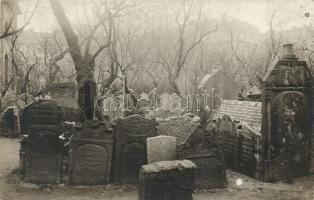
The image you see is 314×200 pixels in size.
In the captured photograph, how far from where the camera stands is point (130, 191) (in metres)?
8.88

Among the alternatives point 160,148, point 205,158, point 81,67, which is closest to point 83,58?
point 81,67

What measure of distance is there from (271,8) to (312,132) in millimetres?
13554

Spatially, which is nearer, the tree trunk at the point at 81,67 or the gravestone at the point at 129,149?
the gravestone at the point at 129,149

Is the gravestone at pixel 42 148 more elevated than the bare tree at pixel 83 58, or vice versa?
the bare tree at pixel 83 58

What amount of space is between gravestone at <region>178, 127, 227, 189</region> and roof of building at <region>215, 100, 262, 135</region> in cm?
163

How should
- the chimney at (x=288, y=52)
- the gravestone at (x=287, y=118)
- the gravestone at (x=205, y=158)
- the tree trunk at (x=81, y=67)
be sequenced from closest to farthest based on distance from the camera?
the gravestone at (x=205, y=158) → the gravestone at (x=287, y=118) → the chimney at (x=288, y=52) → the tree trunk at (x=81, y=67)

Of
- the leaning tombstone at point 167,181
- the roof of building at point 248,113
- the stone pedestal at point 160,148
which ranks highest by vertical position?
the roof of building at point 248,113

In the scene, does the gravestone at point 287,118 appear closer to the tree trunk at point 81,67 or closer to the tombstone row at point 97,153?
the tombstone row at point 97,153

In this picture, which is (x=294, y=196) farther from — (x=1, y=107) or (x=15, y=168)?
(x=1, y=107)

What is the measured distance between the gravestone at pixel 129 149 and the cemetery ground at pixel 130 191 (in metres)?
0.38

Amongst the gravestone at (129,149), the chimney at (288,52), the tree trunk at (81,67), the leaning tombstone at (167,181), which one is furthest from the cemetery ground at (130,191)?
the tree trunk at (81,67)

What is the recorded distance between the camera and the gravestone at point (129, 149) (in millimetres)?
9428

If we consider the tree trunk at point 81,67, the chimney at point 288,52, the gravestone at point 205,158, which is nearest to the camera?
the gravestone at point 205,158

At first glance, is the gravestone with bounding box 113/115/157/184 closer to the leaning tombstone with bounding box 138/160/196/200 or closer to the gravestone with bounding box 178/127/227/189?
the gravestone with bounding box 178/127/227/189
